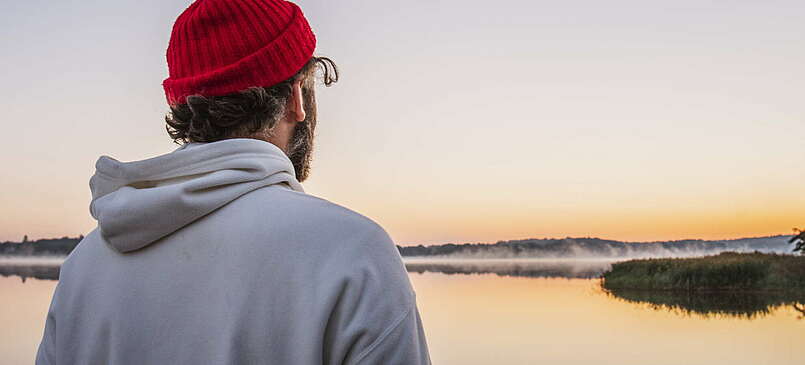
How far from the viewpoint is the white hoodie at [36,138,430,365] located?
100cm

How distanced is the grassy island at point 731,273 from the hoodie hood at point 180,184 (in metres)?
22.6

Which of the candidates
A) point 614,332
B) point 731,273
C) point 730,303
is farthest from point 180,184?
point 730,303

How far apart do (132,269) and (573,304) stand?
28.2 meters

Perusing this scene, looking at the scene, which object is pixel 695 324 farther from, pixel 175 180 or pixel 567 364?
pixel 175 180

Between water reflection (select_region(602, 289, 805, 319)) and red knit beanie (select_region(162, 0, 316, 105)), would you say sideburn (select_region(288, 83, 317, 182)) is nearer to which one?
red knit beanie (select_region(162, 0, 316, 105))

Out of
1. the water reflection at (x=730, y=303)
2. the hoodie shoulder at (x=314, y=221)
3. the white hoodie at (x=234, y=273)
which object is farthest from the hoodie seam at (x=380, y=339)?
the water reflection at (x=730, y=303)

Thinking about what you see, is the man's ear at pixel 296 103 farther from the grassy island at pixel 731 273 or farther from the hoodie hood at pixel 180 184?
the grassy island at pixel 731 273

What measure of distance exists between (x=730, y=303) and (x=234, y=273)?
23.3 metres

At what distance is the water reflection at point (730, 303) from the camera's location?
67.9 feet

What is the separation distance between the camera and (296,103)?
1273 mm

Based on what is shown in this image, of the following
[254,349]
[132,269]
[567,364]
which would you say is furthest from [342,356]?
[567,364]

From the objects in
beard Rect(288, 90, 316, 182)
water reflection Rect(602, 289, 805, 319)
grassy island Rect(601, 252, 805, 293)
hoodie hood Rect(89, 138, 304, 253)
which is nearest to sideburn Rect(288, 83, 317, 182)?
beard Rect(288, 90, 316, 182)

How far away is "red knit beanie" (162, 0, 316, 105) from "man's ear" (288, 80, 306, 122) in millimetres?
26

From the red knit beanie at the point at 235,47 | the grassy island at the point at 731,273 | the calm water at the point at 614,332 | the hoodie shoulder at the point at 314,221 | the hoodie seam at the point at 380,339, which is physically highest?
the red knit beanie at the point at 235,47
